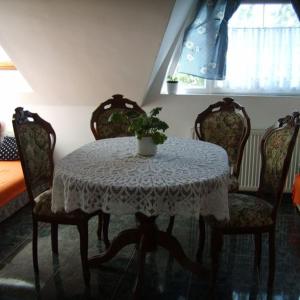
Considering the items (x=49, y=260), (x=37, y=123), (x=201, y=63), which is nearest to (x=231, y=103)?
(x=201, y=63)

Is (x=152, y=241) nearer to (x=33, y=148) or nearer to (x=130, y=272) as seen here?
(x=130, y=272)

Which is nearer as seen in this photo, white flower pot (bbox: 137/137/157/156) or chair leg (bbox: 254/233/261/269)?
white flower pot (bbox: 137/137/157/156)

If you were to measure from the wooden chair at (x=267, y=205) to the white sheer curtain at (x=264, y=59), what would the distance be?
137cm

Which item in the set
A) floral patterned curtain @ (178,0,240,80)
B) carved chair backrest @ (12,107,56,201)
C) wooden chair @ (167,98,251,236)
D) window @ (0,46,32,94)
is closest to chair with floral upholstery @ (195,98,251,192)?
wooden chair @ (167,98,251,236)

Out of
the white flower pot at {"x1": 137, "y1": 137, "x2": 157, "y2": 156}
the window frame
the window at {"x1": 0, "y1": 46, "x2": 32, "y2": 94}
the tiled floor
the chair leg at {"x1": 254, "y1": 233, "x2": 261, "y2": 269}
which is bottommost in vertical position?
the tiled floor

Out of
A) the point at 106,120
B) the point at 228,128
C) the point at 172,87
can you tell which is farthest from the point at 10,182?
the point at 228,128

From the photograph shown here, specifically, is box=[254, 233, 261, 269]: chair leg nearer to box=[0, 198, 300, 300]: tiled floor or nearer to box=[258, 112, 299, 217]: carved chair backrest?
box=[0, 198, 300, 300]: tiled floor

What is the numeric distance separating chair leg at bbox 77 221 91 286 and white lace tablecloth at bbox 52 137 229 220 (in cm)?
23

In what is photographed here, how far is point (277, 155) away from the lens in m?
2.29

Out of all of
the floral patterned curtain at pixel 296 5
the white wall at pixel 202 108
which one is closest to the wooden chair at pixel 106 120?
the white wall at pixel 202 108

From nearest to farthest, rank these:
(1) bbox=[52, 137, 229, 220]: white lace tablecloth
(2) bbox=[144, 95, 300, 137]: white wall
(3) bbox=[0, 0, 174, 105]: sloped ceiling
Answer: (1) bbox=[52, 137, 229, 220]: white lace tablecloth < (3) bbox=[0, 0, 174, 105]: sloped ceiling < (2) bbox=[144, 95, 300, 137]: white wall

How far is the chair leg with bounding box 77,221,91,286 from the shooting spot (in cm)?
224

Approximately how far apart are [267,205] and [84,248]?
1.09 metres

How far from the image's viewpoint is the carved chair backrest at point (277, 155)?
2146 millimetres
